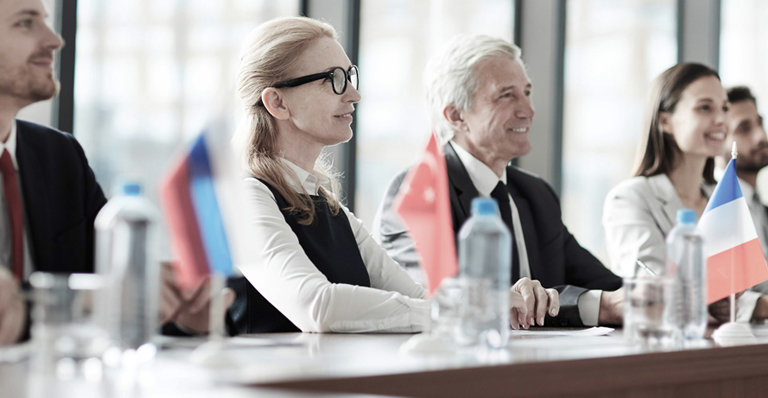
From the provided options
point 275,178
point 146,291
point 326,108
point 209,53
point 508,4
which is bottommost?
point 146,291

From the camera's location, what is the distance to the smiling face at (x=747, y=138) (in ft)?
12.6

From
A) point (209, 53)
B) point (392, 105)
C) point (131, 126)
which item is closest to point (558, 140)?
point (392, 105)

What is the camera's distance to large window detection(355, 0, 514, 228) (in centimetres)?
344

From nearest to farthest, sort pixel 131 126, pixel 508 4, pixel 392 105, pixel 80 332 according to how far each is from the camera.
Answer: pixel 80 332 < pixel 131 126 < pixel 392 105 < pixel 508 4

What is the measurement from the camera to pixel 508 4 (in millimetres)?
4277

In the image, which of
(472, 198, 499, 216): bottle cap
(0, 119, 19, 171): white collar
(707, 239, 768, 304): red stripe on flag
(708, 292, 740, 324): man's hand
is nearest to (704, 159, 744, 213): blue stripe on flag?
(707, 239, 768, 304): red stripe on flag

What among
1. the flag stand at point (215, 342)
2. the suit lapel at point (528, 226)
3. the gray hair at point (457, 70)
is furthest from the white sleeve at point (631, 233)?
the flag stand at point (215, 342)

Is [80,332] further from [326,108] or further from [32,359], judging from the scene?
[326,108]

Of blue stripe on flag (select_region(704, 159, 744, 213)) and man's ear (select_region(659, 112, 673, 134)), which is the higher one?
man's ear (select_region(659, 112, 673, 134))

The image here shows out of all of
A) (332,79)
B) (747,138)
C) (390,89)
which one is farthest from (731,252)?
(747,138)

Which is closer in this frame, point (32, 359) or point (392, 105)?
point (32, 359)

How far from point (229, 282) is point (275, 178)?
0.30 m

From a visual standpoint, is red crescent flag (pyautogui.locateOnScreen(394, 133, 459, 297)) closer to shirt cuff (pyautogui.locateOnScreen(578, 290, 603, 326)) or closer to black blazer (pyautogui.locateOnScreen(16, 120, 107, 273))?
black blazer (pyautogui.locateOnScreen(16, 120, 107, 273))

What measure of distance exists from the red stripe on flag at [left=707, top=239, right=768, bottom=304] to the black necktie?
0.77 m
